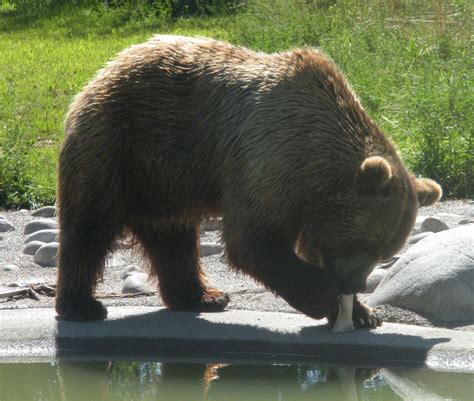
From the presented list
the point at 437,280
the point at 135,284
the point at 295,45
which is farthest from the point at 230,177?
the point at 295,45

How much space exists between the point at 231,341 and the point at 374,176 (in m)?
1.21

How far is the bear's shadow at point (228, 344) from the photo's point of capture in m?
5.96

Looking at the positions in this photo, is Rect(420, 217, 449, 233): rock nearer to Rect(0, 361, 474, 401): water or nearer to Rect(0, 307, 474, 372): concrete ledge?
Rect(0, 307, 474, 372): concrete ledge

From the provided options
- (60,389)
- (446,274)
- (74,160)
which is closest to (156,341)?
(60,389)

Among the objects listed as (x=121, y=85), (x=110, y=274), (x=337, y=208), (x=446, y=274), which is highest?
(x=121, y=85)

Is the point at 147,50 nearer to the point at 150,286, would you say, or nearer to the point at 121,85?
the point at 121,85

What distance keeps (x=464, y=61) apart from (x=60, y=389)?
6.79 m

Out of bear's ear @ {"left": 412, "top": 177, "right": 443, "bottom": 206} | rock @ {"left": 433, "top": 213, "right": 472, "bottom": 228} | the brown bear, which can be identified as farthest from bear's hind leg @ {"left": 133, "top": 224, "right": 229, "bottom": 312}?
rock @ {"left": 433, "top": 213, "right": 472, "bottom": 228}

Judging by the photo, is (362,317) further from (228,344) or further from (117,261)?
(117,261)

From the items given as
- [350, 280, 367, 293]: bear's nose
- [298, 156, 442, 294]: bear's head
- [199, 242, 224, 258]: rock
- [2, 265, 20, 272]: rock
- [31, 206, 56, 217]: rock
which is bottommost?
[31, 206, 56, 217]: rock

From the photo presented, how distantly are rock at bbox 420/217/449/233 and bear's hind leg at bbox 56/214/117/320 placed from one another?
2.89 meters

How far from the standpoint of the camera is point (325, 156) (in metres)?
6.20

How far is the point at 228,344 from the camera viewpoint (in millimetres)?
6180

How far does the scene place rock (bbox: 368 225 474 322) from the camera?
6484mm
